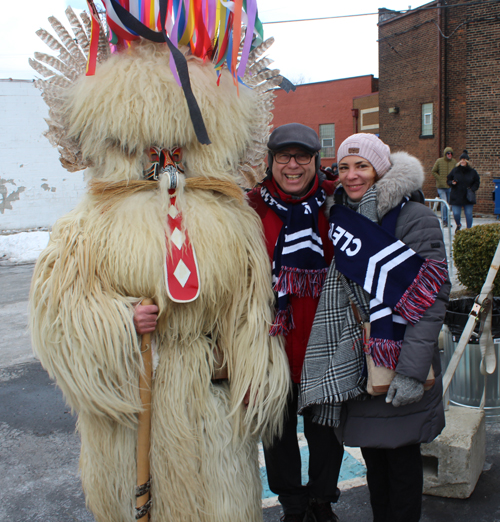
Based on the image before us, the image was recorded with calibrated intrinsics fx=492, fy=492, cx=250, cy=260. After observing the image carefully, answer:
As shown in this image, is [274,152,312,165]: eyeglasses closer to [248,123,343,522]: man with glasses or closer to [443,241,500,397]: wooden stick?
[248,123,343,522]: man with glasses

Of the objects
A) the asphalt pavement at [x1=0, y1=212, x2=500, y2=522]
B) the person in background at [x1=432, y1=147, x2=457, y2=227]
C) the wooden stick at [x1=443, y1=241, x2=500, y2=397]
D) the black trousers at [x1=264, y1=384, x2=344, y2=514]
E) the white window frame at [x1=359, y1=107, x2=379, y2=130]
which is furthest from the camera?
the white window frame at [x1=359, y1=107, x2=379, y2=130]

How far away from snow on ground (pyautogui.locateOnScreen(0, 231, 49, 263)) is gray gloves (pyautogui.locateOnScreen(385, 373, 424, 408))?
973 centimetres

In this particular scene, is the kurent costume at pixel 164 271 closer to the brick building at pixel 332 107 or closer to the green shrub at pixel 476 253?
the green shrub at pixel 476 253

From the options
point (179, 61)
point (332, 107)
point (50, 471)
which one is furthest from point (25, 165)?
point (332, 107)

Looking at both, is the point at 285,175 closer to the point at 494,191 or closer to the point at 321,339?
the point at 321,339

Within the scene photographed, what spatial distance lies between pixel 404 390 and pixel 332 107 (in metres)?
23.6

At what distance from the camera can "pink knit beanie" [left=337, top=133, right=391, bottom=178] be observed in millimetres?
2076

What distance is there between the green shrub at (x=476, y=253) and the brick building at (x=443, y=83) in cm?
1125

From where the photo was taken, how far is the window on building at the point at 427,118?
1628 cm

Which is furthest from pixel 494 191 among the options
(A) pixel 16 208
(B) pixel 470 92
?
(A) pixel 16 208

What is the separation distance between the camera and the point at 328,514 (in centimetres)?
237

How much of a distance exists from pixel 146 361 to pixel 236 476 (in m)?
0.59

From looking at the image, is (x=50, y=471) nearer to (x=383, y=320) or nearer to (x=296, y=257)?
(x=296, y=257)

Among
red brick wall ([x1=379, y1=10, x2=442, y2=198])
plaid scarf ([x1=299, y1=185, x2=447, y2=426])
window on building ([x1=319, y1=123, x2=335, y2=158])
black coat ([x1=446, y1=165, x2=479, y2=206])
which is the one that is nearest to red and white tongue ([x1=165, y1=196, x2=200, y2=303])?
plaid scarf ([x1=299, y1=185, x2=447, y2=426])
